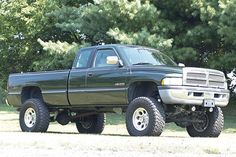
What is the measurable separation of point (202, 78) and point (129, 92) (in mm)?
1656

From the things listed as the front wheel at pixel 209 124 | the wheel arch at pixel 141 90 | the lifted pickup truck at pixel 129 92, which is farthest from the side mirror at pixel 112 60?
the front wheel at pixel 209 124

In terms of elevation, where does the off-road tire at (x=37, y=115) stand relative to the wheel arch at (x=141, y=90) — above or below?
below

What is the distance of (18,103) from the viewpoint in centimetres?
1559

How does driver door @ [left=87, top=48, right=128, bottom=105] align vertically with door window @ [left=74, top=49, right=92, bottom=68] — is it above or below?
below

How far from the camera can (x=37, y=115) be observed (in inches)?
574

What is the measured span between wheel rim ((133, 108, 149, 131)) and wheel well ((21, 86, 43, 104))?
382 centimetres

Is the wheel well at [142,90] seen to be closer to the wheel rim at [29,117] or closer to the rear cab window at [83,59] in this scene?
the rear cab window at [83,59]

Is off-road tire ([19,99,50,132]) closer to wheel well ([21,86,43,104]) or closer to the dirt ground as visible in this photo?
wheel well ([21,86,43,104])

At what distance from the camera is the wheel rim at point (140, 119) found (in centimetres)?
1231

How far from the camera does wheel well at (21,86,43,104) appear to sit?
50.6 ft

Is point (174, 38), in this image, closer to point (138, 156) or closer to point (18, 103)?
point (18, 103)

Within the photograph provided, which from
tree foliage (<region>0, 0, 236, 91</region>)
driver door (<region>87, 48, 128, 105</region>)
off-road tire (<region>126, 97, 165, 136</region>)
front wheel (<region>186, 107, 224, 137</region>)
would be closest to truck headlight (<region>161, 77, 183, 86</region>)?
off-road tire (<region>126, 97, 165, 136</region>)

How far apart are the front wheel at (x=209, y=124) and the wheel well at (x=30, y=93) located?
4.35 metres

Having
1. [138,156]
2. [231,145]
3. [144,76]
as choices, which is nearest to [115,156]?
[138,156]
